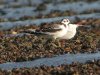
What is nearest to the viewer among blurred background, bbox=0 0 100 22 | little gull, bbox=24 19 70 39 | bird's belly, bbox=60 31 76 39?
little gull, bbox=24 19 70 39

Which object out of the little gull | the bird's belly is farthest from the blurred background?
the bird's belly

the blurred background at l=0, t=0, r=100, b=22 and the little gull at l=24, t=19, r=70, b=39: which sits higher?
the little gull at l=24, t=19, r=70, b=39

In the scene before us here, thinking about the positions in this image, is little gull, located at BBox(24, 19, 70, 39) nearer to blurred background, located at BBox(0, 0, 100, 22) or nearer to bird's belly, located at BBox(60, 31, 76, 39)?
bird's belly, located at BBox(60, 31, 76, 39)

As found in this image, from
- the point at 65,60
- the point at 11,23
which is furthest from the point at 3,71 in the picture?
the point at 11,23

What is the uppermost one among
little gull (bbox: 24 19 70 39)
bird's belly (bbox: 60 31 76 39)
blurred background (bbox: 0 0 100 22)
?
little gull (bbox: 24 19 70 39)

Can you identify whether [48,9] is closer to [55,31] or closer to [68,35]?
[68,35]

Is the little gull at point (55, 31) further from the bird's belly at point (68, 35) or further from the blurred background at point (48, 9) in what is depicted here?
the blurred background at point (48, 9)

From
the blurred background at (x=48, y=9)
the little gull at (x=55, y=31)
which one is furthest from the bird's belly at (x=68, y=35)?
the blurred background at (x=48, y=9)

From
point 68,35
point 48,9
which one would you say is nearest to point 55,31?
point 68,35

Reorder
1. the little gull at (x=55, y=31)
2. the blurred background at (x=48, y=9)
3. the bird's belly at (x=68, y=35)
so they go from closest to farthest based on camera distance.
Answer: the little gull at (x=55, y=31), the bird's belly at (x=68, y=35), the blurred background at (x=48, y=9)

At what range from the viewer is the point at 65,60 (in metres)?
14.5

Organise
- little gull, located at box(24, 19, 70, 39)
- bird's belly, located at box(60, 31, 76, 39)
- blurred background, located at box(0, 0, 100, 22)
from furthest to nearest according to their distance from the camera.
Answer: blurred background, located at box(0, 0, 100, 22), bird's belly, located at box(60, 31, 76, 39), little gull, located at box(24, 19, 70, 39)

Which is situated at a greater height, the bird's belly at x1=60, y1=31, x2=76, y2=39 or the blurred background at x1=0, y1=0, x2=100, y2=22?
the bird's belly at x1=60, y1=31, x2=76, y2=39

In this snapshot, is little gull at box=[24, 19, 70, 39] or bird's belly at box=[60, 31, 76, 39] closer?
little gull at box=[24, 19, 70, 39]
